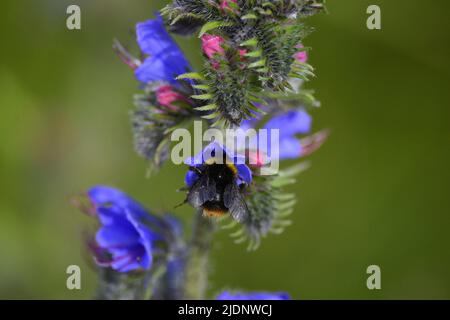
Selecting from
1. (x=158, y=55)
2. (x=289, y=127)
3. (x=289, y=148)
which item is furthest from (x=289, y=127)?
(x=158, y=55)

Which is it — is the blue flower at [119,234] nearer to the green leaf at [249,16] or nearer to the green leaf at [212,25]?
the green leaf at [212,25]

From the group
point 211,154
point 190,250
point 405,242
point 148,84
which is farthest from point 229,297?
point 405,242

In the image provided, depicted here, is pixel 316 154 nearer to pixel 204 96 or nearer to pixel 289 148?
pixel 289 148

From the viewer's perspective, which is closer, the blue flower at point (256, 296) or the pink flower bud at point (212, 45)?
the pink flower bud at point (212, 45)

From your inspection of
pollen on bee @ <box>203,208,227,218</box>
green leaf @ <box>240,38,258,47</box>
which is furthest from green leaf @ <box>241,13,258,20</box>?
pollen on bee @ <box>203,208,227,218</box>

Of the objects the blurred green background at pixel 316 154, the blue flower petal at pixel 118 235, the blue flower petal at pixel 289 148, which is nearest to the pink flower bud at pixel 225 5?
the blue flower petal at pixel 289 148
